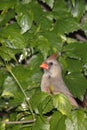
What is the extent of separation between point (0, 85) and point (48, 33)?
0.51 meters

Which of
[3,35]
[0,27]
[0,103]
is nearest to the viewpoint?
[3,35]

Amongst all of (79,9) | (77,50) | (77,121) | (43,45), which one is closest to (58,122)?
(77,121)

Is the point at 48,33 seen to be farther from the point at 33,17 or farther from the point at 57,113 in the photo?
the point at 57,113

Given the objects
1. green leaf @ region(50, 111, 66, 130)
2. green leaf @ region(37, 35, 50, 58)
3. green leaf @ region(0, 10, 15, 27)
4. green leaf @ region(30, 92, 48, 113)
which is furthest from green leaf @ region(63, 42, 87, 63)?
green leaf @ region(50, 111, 66, 130)

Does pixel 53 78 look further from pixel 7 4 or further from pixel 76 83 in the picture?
pixel 7 4

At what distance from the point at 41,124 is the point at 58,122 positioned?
152 millimetres

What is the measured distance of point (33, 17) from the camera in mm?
2910

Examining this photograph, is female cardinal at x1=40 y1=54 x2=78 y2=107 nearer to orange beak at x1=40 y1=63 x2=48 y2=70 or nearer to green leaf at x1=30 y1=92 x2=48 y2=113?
orange beak at x1=40 y1=63 x2=48 y2=70

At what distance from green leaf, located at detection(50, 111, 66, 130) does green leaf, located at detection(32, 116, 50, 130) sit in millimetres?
107

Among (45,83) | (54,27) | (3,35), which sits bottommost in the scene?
(45,83)

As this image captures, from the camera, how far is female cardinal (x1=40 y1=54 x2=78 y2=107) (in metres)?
2.98

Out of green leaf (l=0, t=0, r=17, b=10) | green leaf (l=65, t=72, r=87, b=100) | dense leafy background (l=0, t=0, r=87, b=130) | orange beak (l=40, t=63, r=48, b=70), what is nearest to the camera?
dense leafy background (l=0, t=0, r=87, b=130)

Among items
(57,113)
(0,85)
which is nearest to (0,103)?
(0,85)

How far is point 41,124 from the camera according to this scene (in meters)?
2.22
